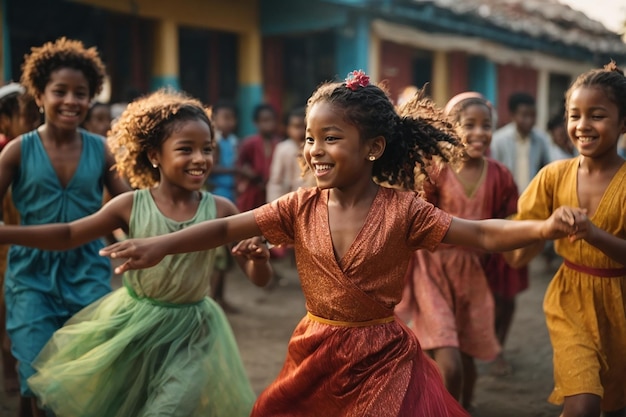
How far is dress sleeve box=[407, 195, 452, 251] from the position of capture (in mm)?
3111

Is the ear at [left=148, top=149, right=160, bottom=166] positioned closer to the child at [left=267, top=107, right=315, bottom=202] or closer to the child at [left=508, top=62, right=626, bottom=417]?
the child at [left=508, top=62, right=626, bottom=417]

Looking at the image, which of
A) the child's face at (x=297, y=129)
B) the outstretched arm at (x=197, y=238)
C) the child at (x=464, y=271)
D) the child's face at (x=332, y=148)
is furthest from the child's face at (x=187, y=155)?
the child's face at (x=297, y=129)

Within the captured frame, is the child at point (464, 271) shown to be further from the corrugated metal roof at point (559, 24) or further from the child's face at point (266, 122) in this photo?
the corrugated metal roof at point (559, 24)

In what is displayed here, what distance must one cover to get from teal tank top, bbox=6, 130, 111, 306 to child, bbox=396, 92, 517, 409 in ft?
5.86

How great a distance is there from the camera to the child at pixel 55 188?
4312mm

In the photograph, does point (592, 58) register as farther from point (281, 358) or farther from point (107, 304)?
point (107, 304)

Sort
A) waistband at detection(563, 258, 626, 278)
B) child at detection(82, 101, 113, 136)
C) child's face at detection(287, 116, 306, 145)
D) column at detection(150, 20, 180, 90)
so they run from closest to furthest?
waistband at detection(563, 258, 626, 278) < child at detection(82, 101, 113, 136) < child's face at detection(287, 116, 306, 145) < column at detection(150, 20, 180, 90)

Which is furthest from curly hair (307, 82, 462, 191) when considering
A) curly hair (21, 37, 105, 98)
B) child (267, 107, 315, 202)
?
child (267, 107, 315, 202)

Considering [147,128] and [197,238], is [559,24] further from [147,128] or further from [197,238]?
[197,238]

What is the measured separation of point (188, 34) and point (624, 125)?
10803 mm

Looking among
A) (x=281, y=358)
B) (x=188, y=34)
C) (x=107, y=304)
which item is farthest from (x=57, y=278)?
(x=188, y=34)

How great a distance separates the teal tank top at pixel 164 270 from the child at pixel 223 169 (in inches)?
154

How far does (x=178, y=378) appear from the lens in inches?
143

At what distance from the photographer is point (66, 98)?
4.48 metres
